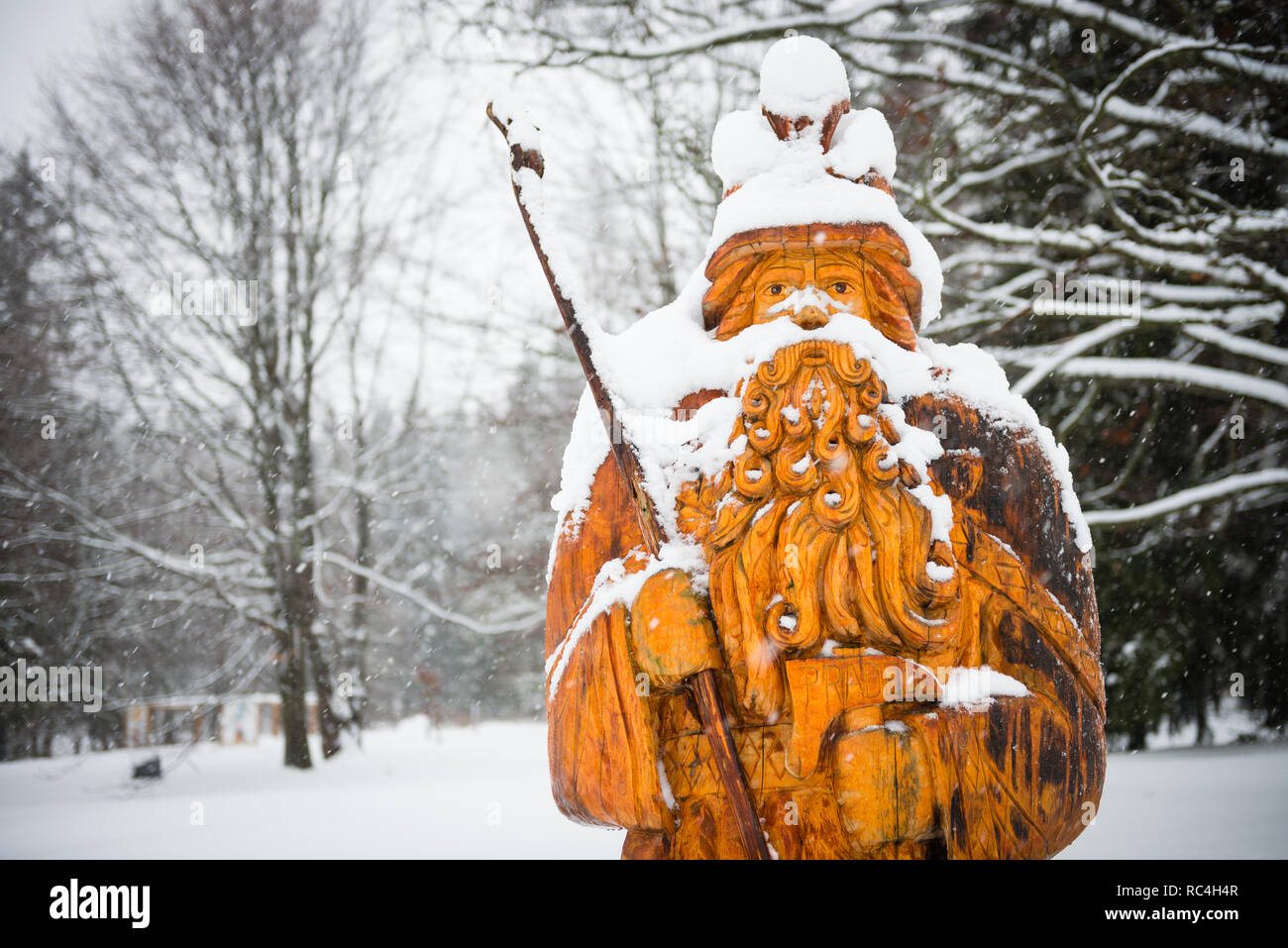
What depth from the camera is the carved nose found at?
180 centimetres

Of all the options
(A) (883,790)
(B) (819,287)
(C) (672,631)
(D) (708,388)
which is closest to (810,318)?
(B) (819,287)

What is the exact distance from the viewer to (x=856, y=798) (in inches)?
62.7

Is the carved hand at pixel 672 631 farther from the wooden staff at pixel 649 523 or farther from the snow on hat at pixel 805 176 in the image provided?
the snow on hat at pixel 805 176

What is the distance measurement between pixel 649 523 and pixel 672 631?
0.20m

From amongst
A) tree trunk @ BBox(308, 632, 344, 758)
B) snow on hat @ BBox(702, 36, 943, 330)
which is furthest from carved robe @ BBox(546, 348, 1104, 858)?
tree trunk @ BBox(308, 632, 344, 758)

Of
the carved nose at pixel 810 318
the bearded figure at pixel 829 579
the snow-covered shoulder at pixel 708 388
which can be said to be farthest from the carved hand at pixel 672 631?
the carved nose at pixel 810 318

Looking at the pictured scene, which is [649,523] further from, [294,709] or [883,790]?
[294,709]

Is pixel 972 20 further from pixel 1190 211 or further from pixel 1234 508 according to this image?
pixel 1234 508

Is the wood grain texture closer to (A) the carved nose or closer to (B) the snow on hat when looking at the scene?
(A) the carved nose

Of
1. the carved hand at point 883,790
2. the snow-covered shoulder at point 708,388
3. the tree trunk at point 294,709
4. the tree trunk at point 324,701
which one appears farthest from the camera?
the tree trunk at point 324,701

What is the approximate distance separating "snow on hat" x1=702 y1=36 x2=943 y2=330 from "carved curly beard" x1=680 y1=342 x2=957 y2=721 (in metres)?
0.25

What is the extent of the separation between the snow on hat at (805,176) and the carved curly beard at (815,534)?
0.25 m

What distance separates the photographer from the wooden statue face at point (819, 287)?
1.87 metres

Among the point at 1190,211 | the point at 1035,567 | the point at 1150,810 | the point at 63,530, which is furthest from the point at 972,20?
the point at 63,530
